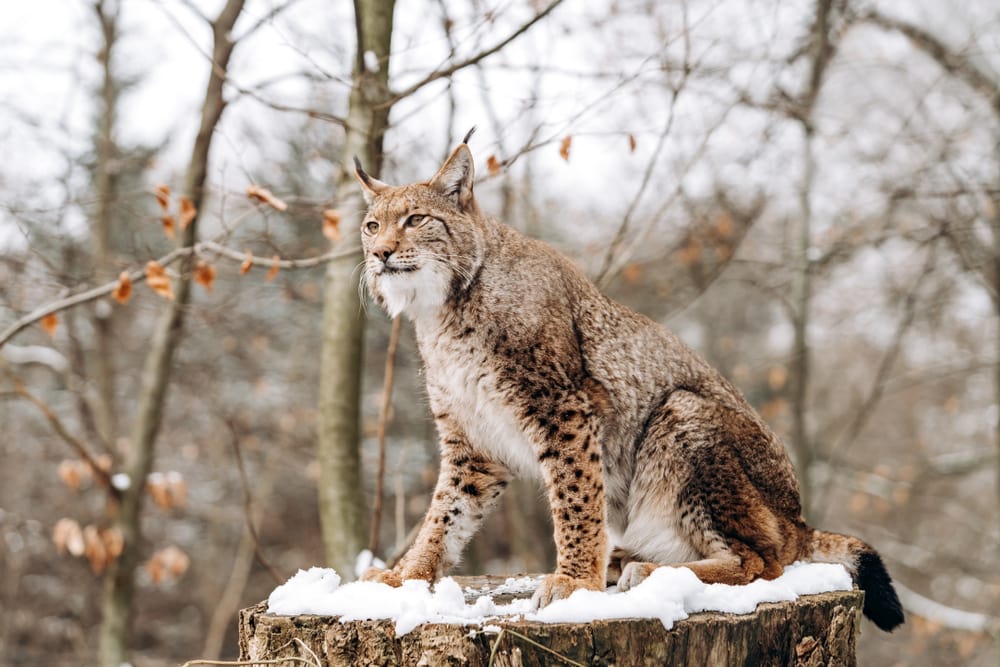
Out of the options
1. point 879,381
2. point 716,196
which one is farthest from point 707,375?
point 879,381

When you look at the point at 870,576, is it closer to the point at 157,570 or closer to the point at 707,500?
the point at 707,500

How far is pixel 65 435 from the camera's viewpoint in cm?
693

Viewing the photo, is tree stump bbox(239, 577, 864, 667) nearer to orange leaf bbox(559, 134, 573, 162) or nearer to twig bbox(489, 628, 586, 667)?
twig bbox(489, 628, 586, 667)

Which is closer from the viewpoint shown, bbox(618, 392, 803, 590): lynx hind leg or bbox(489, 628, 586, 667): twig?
bbox(489, 628, 586, 667): twig

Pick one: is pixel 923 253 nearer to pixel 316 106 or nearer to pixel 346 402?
pixel 316 106

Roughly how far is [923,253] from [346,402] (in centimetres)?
951

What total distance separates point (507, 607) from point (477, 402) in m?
1.10

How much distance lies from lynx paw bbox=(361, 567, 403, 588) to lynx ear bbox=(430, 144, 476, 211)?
1.77 meters

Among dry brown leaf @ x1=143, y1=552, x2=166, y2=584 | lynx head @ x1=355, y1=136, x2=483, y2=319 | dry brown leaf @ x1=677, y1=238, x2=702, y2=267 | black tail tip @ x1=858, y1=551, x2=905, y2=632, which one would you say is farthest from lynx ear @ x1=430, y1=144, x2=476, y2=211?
dry brown leaf @ x1=143, y1=552, x2=166, y2=584

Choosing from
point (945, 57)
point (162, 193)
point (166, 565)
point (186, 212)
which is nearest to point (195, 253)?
point (186, 212)

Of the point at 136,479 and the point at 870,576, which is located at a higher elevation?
the point at 136,479

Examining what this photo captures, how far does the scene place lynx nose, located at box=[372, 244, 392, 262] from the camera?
418 centimetres

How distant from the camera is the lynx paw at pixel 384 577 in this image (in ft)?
13.1

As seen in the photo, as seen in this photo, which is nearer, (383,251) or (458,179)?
(383,251)
